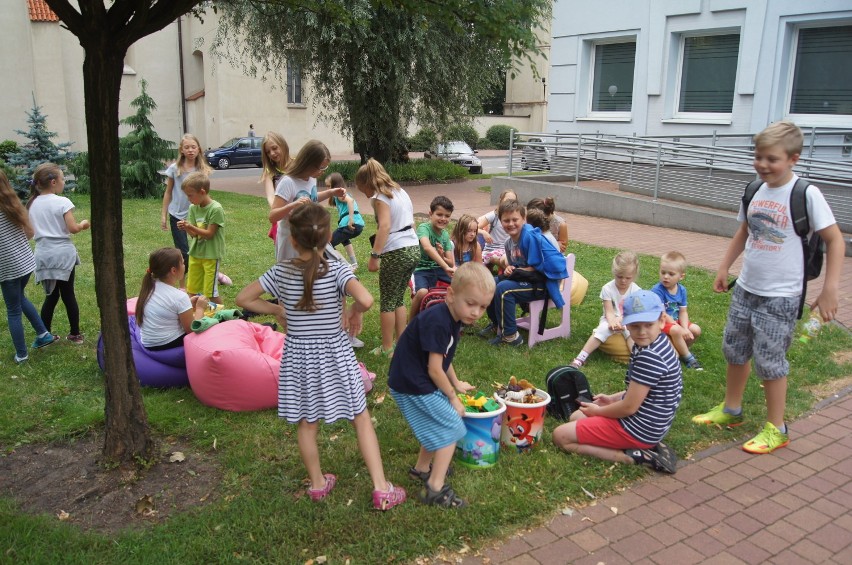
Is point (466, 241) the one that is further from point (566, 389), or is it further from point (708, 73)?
point (708, 73)

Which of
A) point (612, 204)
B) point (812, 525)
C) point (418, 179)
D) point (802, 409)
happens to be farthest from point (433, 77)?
point (812, 525)

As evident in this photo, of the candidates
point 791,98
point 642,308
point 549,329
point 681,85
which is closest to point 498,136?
point 681,85

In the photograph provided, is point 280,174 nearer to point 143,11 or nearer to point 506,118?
point 143,11

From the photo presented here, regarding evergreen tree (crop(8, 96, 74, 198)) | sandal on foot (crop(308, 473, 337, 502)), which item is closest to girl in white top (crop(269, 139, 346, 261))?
sandal on foot (crop(308, 473, 337, 502))

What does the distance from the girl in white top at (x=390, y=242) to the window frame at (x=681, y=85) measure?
11.4 meters

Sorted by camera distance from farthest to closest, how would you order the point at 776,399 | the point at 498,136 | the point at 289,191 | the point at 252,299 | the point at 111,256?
1. the point at 498,136
2. the point at 289,191
3. the point at 776,399
4. the point at 111,256
5. the point at 252,299

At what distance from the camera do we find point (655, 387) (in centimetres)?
386

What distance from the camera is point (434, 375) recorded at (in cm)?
342

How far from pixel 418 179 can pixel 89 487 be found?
1780 cm

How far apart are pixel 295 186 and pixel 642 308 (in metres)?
2.91

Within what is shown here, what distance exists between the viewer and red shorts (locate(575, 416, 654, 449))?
13.1 feet

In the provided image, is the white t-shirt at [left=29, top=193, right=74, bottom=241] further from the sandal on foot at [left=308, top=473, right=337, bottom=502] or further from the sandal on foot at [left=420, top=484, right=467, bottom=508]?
the sandal on foot at [left=420, top=484, right=467, bottom=508]

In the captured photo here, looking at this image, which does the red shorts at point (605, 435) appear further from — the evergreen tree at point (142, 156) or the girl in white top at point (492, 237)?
the evergreen tree at point (142, 156)

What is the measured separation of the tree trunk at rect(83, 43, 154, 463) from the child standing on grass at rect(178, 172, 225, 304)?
281 cm
